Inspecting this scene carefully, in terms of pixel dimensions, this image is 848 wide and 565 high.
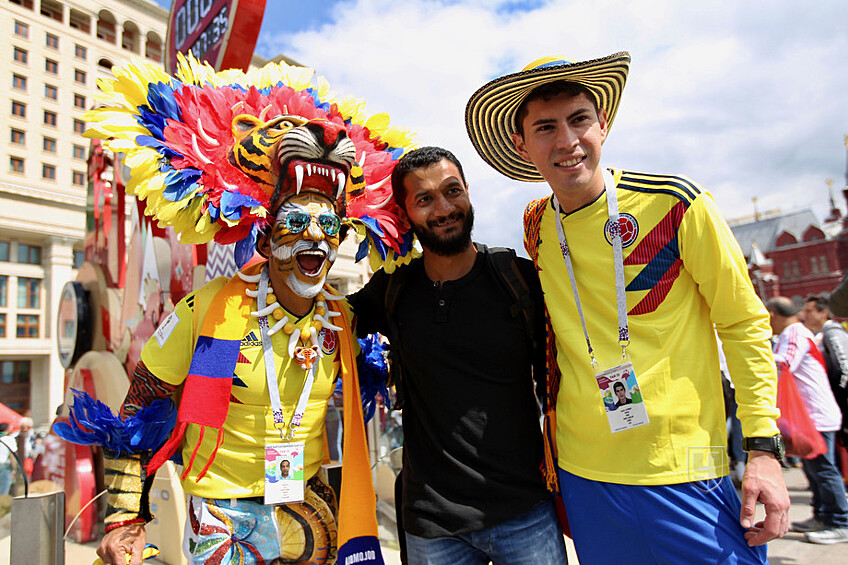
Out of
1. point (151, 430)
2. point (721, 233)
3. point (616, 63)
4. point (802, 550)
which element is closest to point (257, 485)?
point (151, 430)

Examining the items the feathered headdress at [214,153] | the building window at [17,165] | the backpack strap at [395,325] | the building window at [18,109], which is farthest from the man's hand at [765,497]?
the building window at [18,109]

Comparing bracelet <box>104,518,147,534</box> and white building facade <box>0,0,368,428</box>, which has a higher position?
white building facade <box>0,0,368,428</box>

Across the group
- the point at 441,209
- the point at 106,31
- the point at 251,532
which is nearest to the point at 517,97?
the point at 441,209

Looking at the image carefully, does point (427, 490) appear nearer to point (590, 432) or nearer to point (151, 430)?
point (590, 432)

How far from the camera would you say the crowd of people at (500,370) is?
1.63 meters

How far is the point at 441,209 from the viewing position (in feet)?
7.16

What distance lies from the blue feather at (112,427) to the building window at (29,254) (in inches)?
1340

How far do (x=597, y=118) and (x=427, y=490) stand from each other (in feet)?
4.94

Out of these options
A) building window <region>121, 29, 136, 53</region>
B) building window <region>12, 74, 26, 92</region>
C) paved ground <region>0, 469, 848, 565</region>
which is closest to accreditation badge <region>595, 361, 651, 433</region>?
paved ground <region>0, 469, 848, 565</region>

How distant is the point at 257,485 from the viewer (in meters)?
1.93

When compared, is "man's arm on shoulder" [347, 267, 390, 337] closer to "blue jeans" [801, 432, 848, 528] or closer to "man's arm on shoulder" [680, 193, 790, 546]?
"man's arm on shoulder" [680, 193, 790, 546]

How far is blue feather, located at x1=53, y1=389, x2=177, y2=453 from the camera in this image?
1.98m

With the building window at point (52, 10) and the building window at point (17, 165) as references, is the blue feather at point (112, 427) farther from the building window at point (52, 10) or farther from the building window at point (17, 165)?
the building window at point (52, 10)

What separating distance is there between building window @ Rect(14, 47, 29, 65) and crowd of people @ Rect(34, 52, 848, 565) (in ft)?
134
